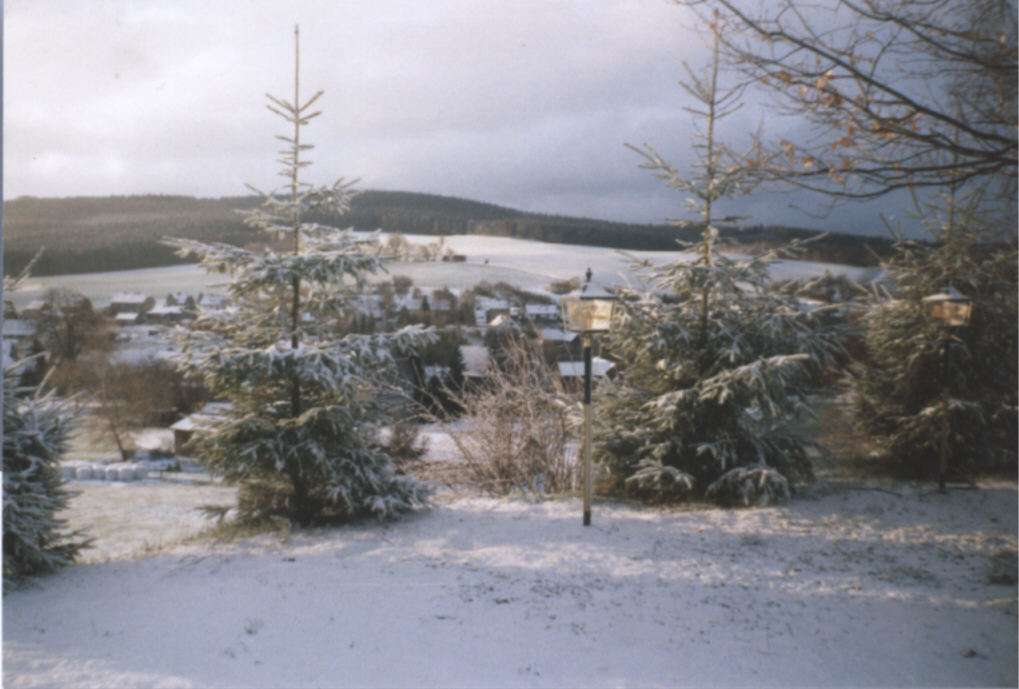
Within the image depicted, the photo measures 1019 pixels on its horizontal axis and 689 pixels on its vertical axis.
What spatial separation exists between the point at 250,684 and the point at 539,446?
21.0 ft

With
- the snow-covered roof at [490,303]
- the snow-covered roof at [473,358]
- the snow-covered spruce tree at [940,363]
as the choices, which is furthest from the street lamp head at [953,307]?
the snow-covered roof at [473,358]

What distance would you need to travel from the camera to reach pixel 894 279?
8266 mm

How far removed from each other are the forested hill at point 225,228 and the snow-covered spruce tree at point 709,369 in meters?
0.54

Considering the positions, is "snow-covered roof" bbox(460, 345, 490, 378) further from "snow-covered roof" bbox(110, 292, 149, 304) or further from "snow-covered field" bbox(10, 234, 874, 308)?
"snow-covered roof" bbox(110, 292, 149, 304)

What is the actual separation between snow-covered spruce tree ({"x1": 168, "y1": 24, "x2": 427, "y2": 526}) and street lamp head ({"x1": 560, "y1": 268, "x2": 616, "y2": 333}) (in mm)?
1686

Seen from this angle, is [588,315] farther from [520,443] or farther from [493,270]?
[493,270]

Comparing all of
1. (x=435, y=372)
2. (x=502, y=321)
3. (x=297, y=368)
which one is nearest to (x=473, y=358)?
(x=435, y=372)

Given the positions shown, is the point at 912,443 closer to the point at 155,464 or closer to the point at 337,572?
the point at 337,572

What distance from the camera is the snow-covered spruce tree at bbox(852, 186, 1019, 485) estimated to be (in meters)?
6.82

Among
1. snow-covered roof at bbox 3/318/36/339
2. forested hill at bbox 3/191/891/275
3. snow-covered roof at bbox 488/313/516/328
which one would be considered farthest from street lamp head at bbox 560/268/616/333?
snow-covered roof at bbox 488/313/516/328

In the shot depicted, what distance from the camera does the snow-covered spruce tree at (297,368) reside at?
560 centimetres

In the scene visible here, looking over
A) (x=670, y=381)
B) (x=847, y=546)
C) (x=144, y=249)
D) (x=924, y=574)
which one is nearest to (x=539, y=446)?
(x=670, y=381)

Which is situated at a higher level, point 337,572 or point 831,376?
point 831,376

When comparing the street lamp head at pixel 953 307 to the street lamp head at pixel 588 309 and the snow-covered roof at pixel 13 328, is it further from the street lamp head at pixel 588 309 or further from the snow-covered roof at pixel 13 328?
the snow-covered roof at pixel 13 328
